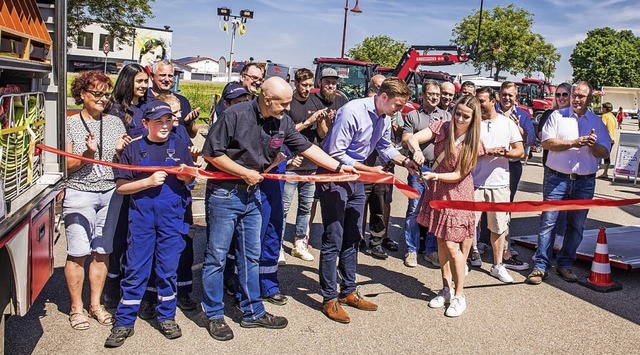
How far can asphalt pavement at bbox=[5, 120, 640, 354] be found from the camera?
4.39 m

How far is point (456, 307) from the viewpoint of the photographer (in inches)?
206

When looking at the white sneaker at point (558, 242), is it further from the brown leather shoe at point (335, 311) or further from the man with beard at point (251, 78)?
the man with beard at point (251, 78)

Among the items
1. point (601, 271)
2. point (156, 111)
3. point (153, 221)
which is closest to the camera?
point (156, 111)

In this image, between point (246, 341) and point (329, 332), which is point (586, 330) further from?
point (246, 341)

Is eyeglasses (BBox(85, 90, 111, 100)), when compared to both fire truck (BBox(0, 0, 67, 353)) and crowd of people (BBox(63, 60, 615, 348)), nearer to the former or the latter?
crowd of people (BBox(63, 60, 615, 348))

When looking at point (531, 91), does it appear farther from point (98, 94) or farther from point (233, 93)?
point (98, 94)

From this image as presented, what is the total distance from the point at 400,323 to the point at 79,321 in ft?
8.34

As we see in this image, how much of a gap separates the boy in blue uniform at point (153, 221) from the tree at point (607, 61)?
95.3 meters

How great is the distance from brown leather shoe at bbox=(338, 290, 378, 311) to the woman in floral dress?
1.92 ft

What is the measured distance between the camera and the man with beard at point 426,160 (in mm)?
6777

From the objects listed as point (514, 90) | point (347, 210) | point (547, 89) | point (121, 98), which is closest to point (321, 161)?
point (347, 210)

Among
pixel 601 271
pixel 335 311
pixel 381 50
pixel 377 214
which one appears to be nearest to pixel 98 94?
pixel 335 311

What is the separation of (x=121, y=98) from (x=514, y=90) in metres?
4.41

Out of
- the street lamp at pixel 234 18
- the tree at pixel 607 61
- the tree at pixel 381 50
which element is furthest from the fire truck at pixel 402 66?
the tree at pixel 607 61
